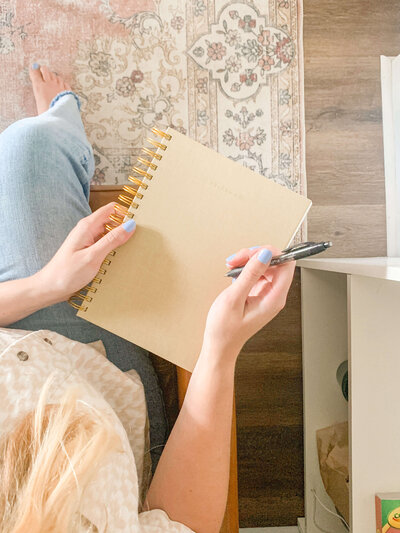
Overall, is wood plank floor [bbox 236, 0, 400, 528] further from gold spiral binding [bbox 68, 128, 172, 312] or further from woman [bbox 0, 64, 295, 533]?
gold spiral binding [bbox 68, 128, 172, 312]

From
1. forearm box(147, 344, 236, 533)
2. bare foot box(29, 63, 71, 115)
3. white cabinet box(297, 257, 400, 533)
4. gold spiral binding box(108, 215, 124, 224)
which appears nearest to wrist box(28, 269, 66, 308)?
gold spiral binding box(108, 215, 124, 224)

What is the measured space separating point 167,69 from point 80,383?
819mm

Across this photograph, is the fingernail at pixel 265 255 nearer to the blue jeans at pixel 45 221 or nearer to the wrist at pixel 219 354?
the wrist at pixel 219 354

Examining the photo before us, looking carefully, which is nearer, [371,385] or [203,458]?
[203,458]

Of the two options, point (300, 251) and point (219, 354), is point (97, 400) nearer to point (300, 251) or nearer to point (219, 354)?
point (219, 354)

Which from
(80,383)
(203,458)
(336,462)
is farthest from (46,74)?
(336,462)

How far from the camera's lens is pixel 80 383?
0.57 m

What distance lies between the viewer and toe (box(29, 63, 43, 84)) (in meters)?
1.05

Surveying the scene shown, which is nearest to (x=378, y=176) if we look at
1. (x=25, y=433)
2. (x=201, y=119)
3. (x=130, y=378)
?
(x=201, y=119)

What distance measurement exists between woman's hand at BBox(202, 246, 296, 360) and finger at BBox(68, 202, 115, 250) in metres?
0.21

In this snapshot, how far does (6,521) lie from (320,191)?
96cm

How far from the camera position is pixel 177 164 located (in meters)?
0.65

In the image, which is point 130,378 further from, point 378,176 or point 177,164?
point 378,176

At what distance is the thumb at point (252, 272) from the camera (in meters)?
0.54
